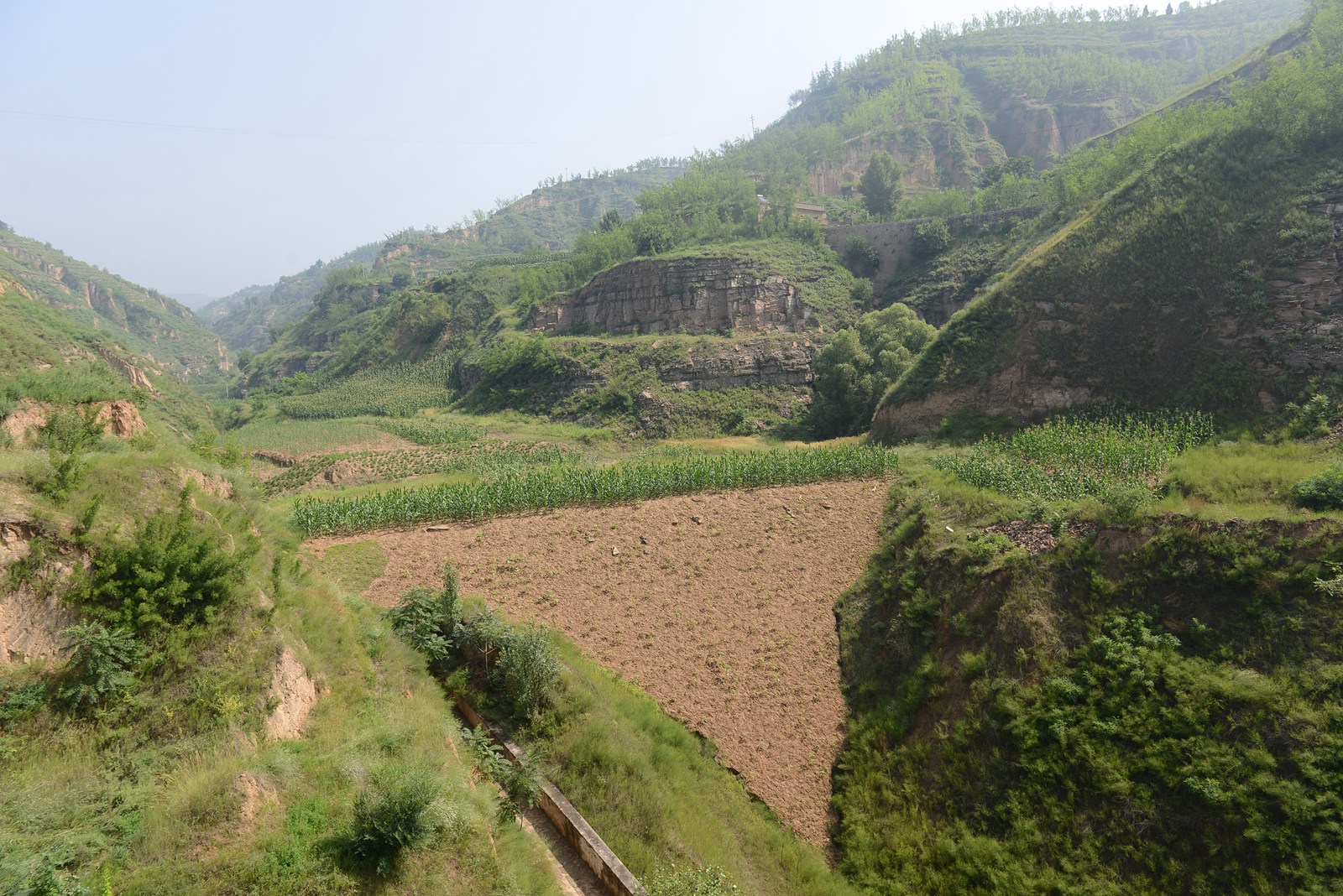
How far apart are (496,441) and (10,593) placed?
101 feet

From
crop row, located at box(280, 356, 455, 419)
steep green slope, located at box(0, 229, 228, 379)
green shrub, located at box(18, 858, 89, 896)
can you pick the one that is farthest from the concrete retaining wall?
steep green slope, located at box(0, 229, 228, 379)

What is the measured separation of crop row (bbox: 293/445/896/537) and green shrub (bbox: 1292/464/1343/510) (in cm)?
1142

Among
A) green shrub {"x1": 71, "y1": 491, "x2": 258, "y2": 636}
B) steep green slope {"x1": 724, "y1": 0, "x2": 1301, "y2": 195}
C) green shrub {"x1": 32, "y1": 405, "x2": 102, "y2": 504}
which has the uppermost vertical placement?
steep green slope {"x1": 724, "y1": 0, "x2": 1301, "y2": 195}

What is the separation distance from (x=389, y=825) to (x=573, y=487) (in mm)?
14852

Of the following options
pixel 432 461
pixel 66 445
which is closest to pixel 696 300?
pixel 432 461

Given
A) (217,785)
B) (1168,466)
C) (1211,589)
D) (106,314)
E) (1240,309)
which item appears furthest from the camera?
(106,314)

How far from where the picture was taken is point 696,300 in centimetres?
4994

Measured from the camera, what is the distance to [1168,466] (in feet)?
57.3

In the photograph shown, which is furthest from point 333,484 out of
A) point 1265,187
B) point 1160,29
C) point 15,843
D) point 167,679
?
point 1160,29

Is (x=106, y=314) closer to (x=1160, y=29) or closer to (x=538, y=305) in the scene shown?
(x=538, y=305)

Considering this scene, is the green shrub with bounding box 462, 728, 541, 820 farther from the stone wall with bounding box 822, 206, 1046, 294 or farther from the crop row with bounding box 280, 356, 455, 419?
the stone wall with bounding box 822, 206, 1046, 294

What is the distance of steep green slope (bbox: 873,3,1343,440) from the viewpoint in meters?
21.8

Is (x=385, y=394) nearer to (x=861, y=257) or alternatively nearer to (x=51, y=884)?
(x=861, y=257)

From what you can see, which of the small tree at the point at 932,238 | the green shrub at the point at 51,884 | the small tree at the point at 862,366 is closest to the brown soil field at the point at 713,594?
the green shrub at the point at 51,884
